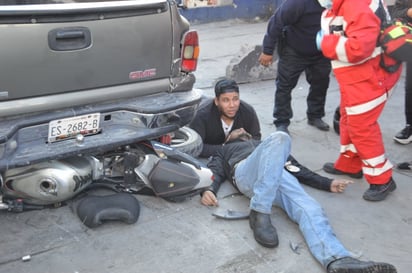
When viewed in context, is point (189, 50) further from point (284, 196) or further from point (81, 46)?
point (284, 196)

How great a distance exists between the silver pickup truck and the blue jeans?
0.65 metres

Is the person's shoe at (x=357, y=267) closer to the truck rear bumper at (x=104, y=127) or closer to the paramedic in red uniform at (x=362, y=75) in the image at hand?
the paramedic in red uniform at (x=362, y=75)

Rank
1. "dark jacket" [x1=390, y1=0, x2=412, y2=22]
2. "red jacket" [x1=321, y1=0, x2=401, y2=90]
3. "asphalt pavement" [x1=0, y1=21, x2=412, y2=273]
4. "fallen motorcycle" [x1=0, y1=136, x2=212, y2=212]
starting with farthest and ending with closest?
"dark jacket" [x1=390, y1=0, x2=412, y2=22] < "red jacket" [x1=321, y1=0, x2=401, y2=90] < "fallen motorcycle" [x1=0, y1=136, x2=212, y2=212] < "asphalt pavement" [x1=0, y1=21, x2=412, y2=273]

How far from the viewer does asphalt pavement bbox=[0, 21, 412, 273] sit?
123 inches

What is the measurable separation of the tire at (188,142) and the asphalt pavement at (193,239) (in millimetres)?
413

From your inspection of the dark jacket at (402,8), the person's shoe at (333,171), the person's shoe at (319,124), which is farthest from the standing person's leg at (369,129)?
the person's shoe at (319,124)

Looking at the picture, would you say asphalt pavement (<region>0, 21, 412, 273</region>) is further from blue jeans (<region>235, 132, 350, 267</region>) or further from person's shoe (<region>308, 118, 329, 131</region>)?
person's shoe (<region>308, 118, 329, 131</region>)

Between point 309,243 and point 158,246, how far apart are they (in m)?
0.96

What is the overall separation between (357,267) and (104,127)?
1.78 metres

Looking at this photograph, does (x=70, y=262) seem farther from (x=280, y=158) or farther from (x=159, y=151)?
(x=280, y=158)

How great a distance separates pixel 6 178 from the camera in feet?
10.9

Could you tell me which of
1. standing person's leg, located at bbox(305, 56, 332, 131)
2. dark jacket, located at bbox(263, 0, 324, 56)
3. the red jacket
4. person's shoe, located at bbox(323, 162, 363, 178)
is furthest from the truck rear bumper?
standing person's leg, located at bbox(305, 56, 332, 131)

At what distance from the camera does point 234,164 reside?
395 centimetres

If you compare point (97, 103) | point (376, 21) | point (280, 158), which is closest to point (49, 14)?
point (97, 103)
